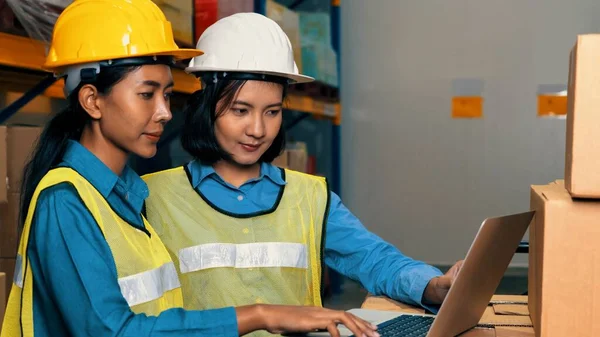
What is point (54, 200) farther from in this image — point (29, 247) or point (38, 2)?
point (38, 2)

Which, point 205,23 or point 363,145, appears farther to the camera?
point 363,145

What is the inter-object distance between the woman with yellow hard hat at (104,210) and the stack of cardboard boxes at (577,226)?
32 centimetres

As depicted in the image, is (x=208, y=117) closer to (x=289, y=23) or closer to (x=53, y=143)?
(x=53, y=143)

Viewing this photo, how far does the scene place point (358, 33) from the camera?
6.03 metres

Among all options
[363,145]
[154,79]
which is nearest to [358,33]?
[363,145]

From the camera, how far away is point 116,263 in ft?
4.37

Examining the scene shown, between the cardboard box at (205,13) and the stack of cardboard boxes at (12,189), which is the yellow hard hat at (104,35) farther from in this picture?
the cardboard box at (205,13)

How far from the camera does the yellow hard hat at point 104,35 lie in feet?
4.75

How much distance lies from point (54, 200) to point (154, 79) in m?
0.31

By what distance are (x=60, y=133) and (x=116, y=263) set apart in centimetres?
30

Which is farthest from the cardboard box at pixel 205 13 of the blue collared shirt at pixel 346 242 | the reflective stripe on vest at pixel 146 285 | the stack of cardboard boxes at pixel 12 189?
the reflective stripe on vest at pixel 146 285

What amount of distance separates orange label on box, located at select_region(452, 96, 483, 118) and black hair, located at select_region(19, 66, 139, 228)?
15.3 ft

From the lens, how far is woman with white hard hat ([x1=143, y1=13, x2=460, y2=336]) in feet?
6.04

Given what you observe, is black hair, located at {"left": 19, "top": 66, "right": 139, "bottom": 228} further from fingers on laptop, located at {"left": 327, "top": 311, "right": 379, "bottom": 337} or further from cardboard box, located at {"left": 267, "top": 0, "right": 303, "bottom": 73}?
cardboard box, located at {"left": 267, "top": 0, "right": 303, "bottom": 73}
